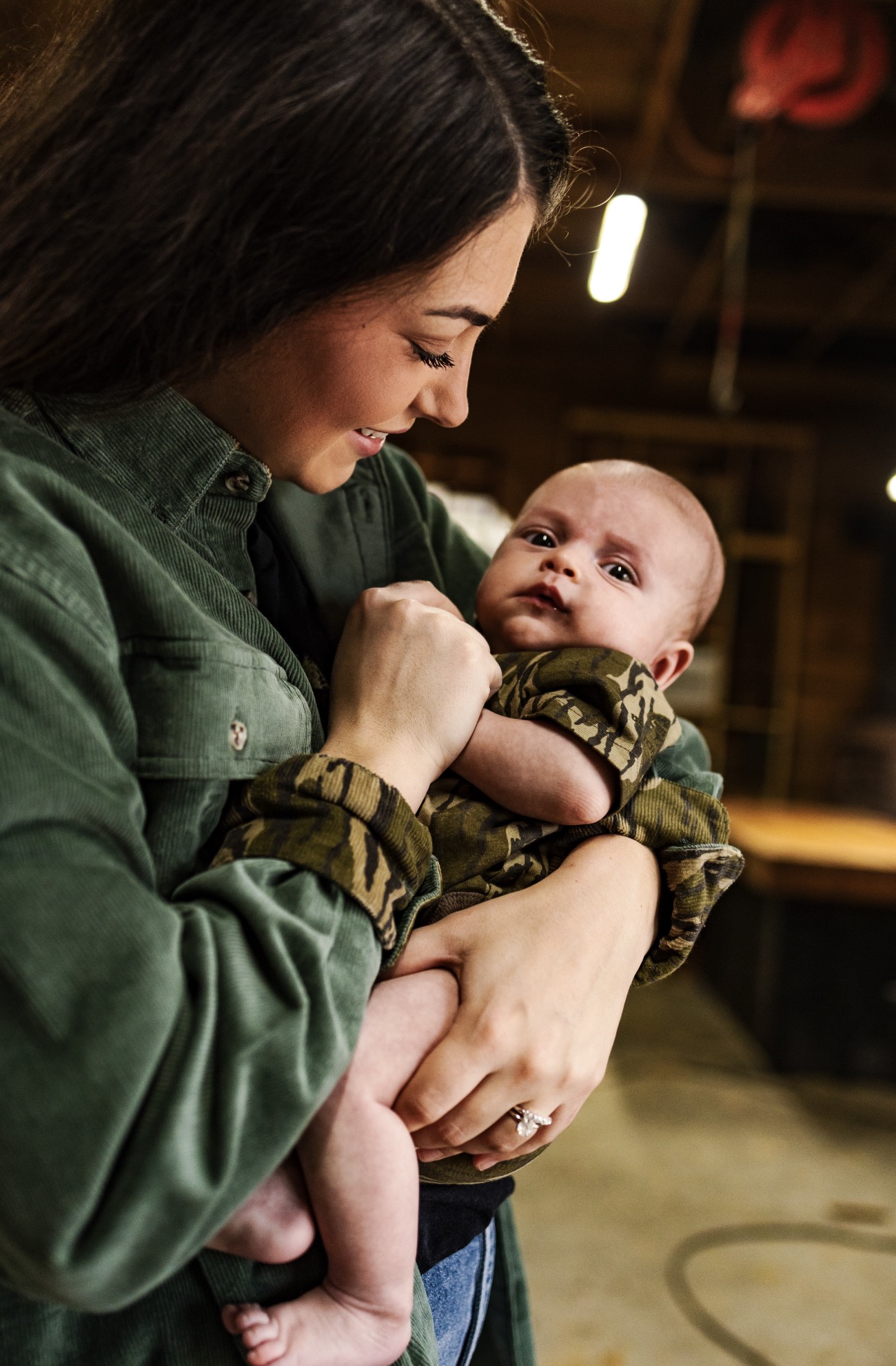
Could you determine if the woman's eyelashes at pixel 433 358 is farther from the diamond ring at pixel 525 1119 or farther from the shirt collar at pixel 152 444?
the diamond ring at pixel 525 1119

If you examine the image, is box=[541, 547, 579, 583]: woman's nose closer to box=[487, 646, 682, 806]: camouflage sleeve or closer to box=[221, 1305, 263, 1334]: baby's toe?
box=[487, 646, 682, 806]: camouflage sleeve

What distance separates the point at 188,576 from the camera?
90 cm

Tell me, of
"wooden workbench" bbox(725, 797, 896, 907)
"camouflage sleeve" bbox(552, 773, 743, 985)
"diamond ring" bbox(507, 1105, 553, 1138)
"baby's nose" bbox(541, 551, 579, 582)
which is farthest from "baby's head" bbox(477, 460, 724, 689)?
"wooden workbench" bbox(725, 797, 896, 907)

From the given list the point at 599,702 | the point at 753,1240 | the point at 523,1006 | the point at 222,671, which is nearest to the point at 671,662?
the point at 599,702

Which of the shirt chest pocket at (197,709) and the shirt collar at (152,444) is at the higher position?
the shirt collar at (152,444)

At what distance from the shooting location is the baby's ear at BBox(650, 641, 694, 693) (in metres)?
1.47

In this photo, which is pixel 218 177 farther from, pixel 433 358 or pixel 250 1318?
pixel 250 1318

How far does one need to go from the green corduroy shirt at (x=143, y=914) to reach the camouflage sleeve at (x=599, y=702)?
10.3 inches

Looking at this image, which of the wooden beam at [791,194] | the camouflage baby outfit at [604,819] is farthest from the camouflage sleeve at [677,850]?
the wooden beam at [791,194]

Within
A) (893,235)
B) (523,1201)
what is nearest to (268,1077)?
(523,1201)

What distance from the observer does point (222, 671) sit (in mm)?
842

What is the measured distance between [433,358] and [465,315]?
0.15ft

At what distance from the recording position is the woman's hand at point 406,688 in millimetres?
906

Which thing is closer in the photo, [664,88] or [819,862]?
[664,88]
